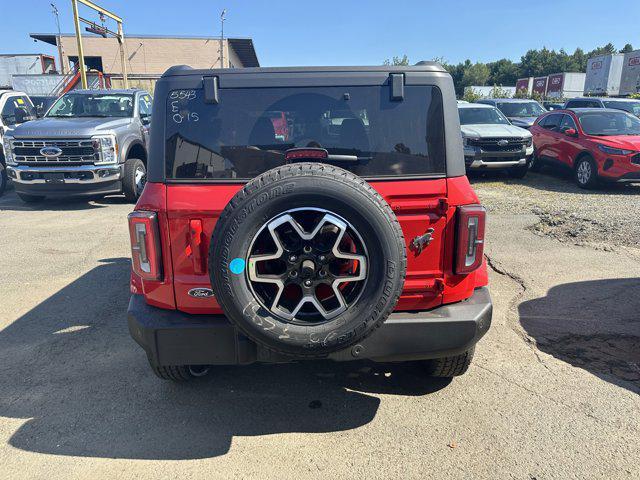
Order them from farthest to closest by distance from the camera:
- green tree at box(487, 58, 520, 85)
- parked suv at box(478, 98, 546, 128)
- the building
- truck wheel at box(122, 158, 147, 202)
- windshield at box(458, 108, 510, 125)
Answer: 1. green tree at box(487, 58, 520, 85)
2. the building
3. parked suv at box(478, 98, 546, 128)
4. windshield at box(458, 108, 510, 125)
5. truck wheel at box(122, 158, 147, 202)

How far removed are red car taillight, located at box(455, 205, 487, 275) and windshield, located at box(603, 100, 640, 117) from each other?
1544 cm

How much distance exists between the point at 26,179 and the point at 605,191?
11739mm

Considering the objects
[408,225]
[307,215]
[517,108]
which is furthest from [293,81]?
[517,108]

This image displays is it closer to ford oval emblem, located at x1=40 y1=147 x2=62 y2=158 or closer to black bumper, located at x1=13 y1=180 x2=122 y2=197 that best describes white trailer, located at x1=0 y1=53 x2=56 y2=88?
black bumper, located at x1=13 y1=180 x2=122 y2=197

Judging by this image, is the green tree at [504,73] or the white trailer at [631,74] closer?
the white trailer at [631,74]

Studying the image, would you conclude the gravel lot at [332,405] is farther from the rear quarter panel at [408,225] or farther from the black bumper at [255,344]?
the rear quarter panel at [408,225]

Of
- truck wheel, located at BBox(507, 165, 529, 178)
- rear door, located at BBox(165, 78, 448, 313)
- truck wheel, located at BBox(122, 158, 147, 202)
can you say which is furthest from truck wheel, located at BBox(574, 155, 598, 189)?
truck wheel, located at BBox(122, 158, 147, 202)

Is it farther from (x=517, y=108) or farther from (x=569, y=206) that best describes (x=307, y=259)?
(x=517, y=108)

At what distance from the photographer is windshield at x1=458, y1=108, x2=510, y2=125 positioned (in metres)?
12.5

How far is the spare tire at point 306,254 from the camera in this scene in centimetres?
234

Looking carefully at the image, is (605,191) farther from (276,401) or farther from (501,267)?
(276,401)

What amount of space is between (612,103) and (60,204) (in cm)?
1701

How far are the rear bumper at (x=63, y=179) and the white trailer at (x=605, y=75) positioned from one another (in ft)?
124

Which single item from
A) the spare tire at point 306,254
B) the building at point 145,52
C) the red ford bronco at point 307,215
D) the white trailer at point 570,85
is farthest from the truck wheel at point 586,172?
the white trailer at point 570,85
